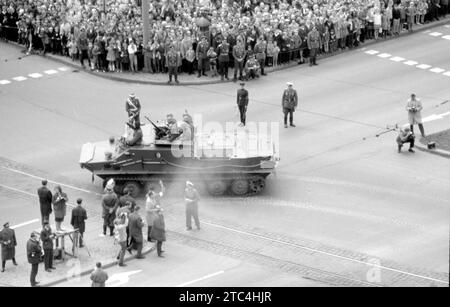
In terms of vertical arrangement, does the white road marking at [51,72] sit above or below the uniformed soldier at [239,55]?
below

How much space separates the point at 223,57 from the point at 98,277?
18757mm

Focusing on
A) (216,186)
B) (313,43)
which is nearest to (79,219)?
(216,186)

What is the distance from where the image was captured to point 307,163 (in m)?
35.6

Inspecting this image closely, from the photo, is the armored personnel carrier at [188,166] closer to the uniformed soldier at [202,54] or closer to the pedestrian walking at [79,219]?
the pedestrian walking at [79,219]

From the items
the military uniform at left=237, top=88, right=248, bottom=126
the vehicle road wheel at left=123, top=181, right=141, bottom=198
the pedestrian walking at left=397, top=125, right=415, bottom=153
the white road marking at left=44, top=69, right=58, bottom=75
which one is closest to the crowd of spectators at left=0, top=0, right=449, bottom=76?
the white road marking at left=44, top=69, right=58, bottom=75

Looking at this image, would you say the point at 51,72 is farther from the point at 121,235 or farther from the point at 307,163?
the point at 121,235

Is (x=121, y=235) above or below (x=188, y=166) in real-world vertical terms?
below

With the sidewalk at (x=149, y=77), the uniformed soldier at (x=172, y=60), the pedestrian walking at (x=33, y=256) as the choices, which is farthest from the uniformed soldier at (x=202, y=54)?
the pedestrian walking at (x=33, y=256)

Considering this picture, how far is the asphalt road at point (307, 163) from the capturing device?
2903 cm

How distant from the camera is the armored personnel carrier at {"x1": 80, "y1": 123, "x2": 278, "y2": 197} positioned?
1308 inches

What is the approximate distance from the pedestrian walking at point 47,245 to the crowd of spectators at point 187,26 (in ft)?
53.6
